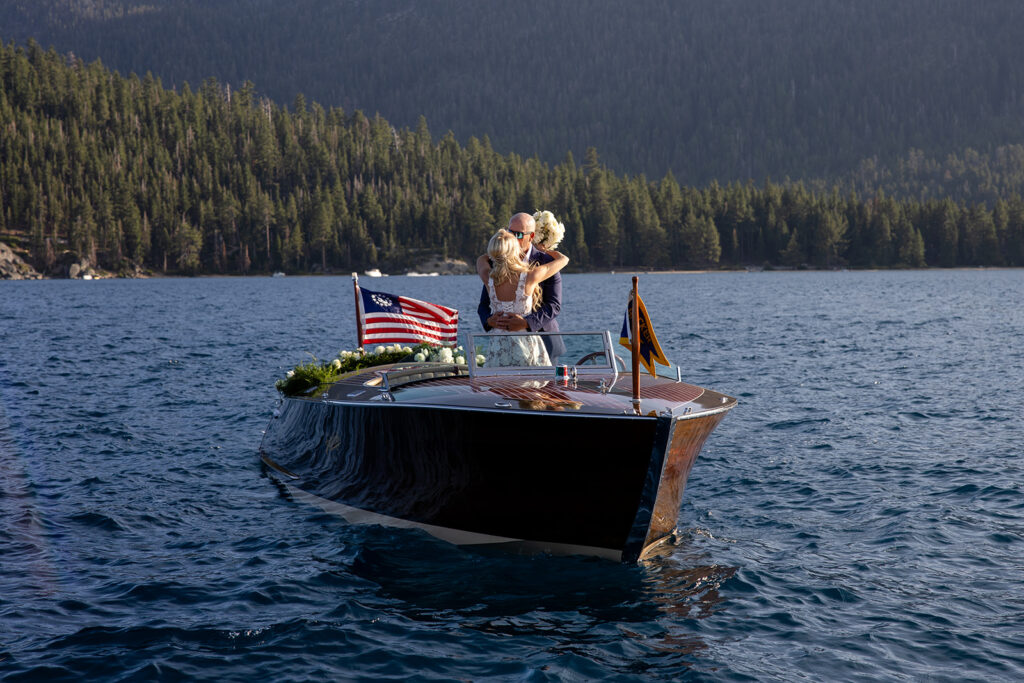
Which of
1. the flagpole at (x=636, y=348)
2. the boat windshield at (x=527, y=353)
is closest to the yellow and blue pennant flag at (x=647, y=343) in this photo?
the flagpole at (x=636, y=348)

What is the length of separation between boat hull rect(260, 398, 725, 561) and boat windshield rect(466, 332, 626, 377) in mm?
1189

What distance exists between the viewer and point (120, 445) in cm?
1659

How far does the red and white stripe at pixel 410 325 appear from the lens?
13.2 m

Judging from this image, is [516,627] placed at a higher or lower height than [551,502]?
lower

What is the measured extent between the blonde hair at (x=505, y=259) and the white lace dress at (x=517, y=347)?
124mm

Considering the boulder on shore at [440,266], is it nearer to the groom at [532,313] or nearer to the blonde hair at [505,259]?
the groom at [532,313]

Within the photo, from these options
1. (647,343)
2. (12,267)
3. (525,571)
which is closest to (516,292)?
→ (647,343)

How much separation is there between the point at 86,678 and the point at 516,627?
3.51 metres

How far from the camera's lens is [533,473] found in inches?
351

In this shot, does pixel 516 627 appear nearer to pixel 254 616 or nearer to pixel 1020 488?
pixel 254 616

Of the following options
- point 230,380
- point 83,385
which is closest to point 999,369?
point 230,380

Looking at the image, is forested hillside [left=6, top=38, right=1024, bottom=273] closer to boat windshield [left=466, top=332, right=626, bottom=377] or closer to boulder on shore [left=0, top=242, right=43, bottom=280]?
boulder on shore [left=0, top=242, right=43, bottom=280]

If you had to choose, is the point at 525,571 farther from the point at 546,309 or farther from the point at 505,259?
the point at 505,259

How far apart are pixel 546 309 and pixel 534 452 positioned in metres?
2.27
